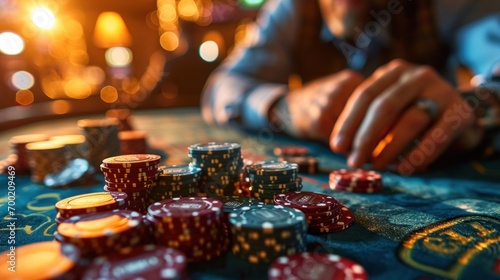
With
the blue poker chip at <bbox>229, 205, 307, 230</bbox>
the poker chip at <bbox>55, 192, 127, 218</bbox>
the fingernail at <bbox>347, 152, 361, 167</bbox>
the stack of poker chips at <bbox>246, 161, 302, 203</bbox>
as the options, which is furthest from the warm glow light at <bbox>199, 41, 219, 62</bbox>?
the blue poker chip at <bbox>229, 205, 307, 230</bbox>

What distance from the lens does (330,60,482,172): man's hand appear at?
1677 mm

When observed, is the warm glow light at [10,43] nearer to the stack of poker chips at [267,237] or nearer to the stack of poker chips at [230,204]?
the stack of poker chips at [230,204]

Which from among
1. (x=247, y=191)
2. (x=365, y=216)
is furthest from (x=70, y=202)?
(x=365, y=216)

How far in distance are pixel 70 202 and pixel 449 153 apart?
1.58m

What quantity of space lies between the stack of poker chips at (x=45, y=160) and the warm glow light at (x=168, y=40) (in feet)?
30.4

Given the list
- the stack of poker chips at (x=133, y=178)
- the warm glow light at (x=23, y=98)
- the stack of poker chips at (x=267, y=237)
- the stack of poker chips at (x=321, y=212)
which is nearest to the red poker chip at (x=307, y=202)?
the stack of poker chips at (x=321, y=212)

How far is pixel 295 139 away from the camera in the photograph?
105 inches

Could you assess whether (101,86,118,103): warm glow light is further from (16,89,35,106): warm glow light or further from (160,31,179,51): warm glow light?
(160,31,179,51): warm glow light

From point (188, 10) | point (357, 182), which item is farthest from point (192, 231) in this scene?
point (188, 10)

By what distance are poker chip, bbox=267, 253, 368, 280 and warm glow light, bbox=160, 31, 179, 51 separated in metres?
10.3

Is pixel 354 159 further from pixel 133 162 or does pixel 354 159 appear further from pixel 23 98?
pixel 23 98

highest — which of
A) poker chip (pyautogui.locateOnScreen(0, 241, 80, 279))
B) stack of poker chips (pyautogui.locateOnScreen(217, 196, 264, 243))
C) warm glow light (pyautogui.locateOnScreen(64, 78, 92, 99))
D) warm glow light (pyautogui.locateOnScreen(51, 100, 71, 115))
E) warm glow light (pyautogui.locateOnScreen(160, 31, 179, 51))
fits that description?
warm glow light (pyautogui.locateOnScreen(160, 31, 179, 51))

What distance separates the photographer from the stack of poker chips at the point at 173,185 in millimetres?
1205

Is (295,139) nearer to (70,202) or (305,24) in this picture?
(305,24)
